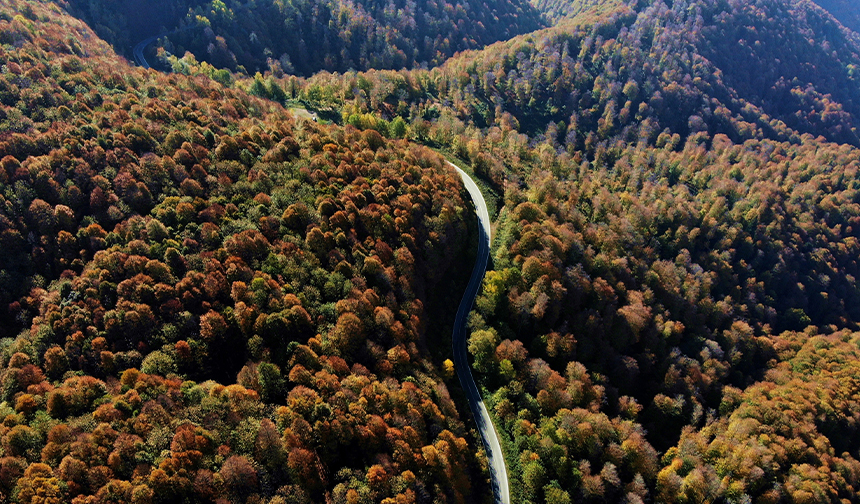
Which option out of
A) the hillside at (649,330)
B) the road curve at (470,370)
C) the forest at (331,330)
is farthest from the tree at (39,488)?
the hillside at (649,330)

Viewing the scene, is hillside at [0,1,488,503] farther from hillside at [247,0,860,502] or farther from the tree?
hillside at [247,0,860,502]

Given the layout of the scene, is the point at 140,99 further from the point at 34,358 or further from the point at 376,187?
the point at 34,358

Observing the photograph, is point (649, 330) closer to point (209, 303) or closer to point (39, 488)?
point (209, 303)

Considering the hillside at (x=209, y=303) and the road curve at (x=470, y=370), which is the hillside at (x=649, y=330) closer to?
the road curve at (x=470, y=370)

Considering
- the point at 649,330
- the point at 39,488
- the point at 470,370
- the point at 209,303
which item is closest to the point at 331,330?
the point at 209,303

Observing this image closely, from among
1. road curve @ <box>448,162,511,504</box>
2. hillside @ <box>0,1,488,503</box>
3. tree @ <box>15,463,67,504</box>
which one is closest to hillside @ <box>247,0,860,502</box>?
road curve @ <box>448,162,511,504</box>
